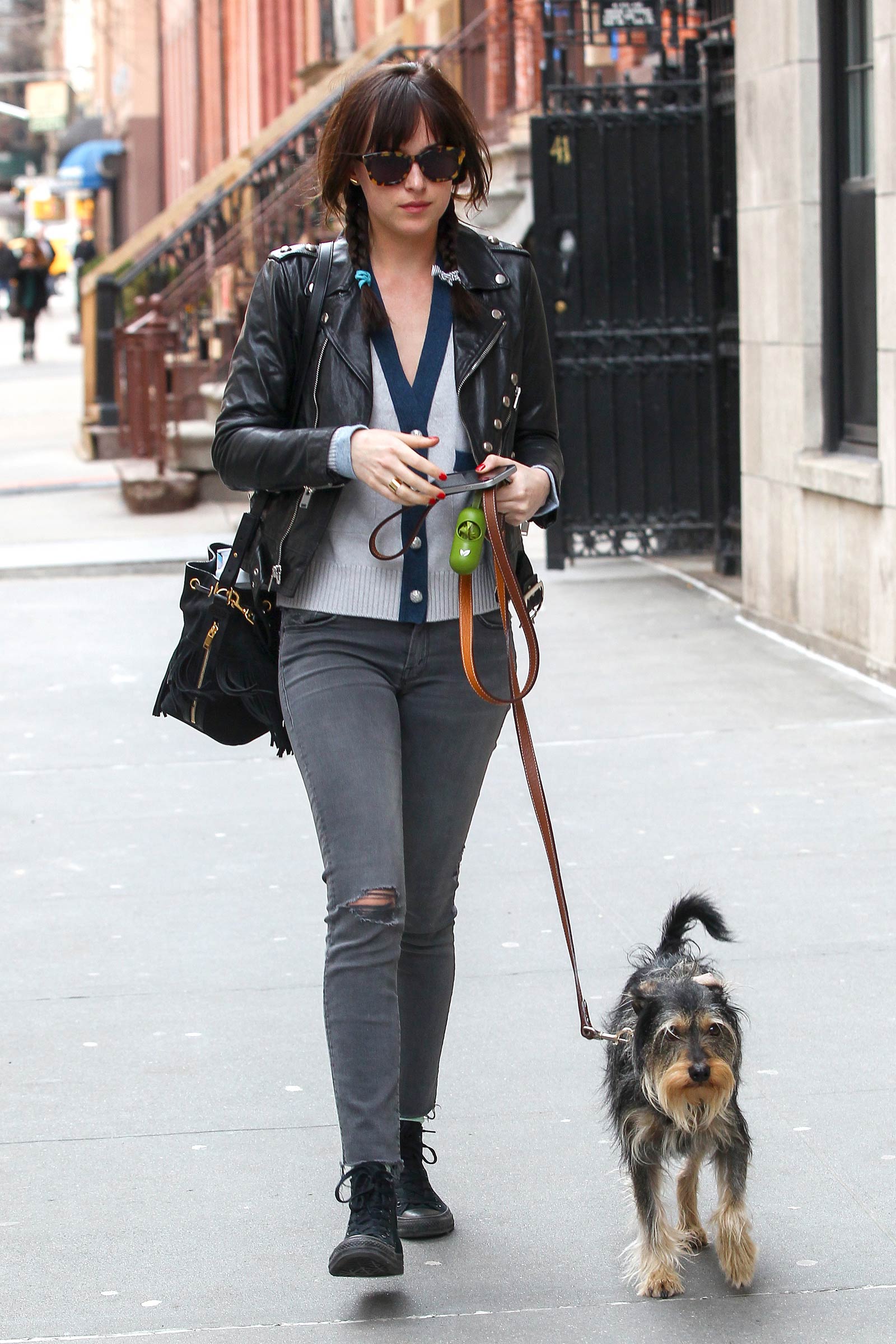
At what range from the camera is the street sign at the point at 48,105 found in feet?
203

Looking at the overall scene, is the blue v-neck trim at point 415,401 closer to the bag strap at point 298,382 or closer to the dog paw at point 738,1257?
the bag strap at point 298,382

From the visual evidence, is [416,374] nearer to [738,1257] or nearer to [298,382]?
[298,382]

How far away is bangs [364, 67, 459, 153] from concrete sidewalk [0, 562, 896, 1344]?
2.04m

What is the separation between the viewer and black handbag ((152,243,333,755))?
146 inches

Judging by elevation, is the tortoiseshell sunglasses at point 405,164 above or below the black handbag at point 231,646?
above

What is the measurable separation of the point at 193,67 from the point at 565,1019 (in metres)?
36.1

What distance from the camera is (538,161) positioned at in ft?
38.2

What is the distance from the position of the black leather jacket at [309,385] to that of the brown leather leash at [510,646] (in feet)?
0.29

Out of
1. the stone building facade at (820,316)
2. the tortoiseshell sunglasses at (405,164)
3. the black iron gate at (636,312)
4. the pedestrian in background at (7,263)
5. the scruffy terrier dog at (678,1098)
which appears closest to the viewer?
the scruffy terrier dog at (678,1098)

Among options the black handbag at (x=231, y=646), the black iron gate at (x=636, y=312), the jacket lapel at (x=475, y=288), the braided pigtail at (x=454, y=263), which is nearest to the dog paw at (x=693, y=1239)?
the black handbag at (x=231, y=646)

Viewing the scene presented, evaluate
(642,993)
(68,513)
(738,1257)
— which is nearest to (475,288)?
(642,993)

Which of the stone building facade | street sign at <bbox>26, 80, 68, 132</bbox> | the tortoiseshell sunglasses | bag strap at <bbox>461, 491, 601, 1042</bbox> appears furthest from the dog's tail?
street sign at <bbox>26, 80, 68, 132</bbox>

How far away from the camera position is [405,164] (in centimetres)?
347

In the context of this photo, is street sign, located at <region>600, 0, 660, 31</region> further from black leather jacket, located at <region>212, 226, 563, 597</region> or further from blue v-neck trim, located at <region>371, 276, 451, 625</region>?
blue v-neck trim, located at <region>371, 276, 451, 625</region>
